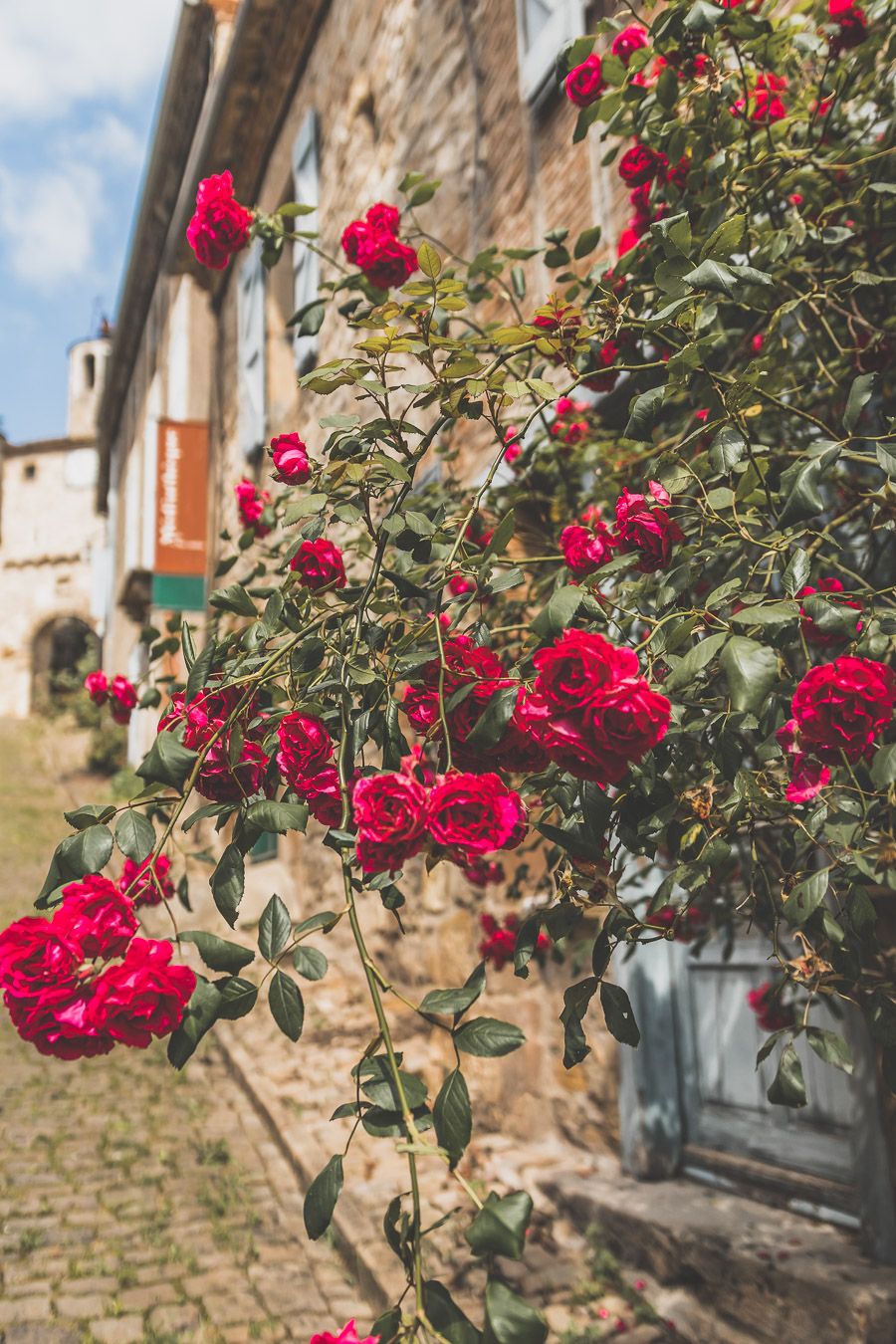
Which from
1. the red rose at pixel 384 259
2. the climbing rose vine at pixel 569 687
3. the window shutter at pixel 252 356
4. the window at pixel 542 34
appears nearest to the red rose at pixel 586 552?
the climbing rose vine at pixel 569 687

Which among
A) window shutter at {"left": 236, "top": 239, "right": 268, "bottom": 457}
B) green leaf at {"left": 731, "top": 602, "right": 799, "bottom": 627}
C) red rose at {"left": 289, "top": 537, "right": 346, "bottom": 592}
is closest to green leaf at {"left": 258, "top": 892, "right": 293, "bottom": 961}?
red rose at {"left": 289, "top": 537, "right": 346, "bottom": 592}

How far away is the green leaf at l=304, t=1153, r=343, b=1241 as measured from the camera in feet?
3.51

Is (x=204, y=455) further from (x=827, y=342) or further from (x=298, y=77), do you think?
(x=827, y=342)

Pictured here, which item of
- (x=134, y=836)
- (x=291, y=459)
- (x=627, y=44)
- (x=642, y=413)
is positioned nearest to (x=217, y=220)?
(x=291, y=459)

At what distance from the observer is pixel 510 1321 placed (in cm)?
88

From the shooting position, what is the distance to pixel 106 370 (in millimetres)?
15086

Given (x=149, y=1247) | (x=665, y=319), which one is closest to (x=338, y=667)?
(x=665, y=319)

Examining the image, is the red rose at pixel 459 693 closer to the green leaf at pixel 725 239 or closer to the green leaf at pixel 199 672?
the green leaf at pixel 199 672

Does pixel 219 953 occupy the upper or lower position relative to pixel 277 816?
lower

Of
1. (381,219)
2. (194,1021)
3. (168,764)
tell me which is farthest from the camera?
(381,219)

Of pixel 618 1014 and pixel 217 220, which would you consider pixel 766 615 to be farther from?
pixel 217 220

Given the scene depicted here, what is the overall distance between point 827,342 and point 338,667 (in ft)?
5.61

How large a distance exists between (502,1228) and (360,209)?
5981 mm

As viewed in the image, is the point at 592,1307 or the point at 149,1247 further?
the point at 149,1247
